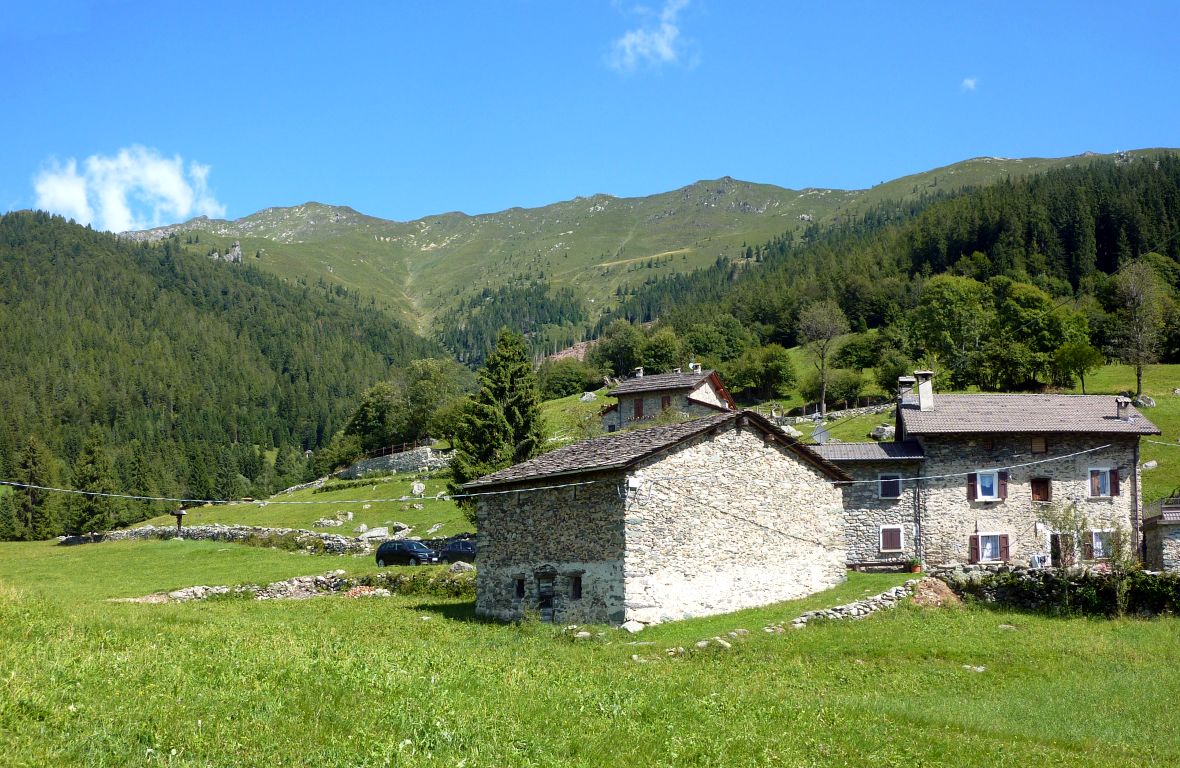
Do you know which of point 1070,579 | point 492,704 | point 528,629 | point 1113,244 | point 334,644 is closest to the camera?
point 492,704

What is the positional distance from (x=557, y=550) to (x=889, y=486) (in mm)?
20605

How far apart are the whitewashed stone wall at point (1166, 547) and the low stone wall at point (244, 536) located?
4097cm

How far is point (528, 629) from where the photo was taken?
26469 mm

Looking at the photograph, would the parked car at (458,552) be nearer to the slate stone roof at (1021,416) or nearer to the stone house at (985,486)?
the stone house at (985,486)

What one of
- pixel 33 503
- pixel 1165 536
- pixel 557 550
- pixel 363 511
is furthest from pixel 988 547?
pixel 33 503

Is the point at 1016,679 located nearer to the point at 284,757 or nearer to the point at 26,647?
the point at 284,757

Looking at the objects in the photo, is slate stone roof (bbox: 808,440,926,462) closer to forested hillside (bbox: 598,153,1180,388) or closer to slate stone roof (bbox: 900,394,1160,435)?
slate stone roof (bbox: 900,394,1160,435)

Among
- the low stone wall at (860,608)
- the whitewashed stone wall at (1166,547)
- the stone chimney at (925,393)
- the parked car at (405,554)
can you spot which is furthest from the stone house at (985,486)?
the parked car at (405,554)

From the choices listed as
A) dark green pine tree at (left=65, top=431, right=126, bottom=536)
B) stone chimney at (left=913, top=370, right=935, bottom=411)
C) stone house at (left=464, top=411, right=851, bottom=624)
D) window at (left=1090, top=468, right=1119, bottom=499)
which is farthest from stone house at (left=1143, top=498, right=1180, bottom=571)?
dark green pine tree at (left=65, top=431, right=126, bottom=536)

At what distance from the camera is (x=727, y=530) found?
29.1 metres

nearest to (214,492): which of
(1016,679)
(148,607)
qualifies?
(148,607)

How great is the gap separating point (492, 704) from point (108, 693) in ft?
17.3

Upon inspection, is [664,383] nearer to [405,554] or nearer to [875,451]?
[875,451]

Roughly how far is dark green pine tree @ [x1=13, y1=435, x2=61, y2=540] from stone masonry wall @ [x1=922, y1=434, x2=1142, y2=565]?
8032 cm
